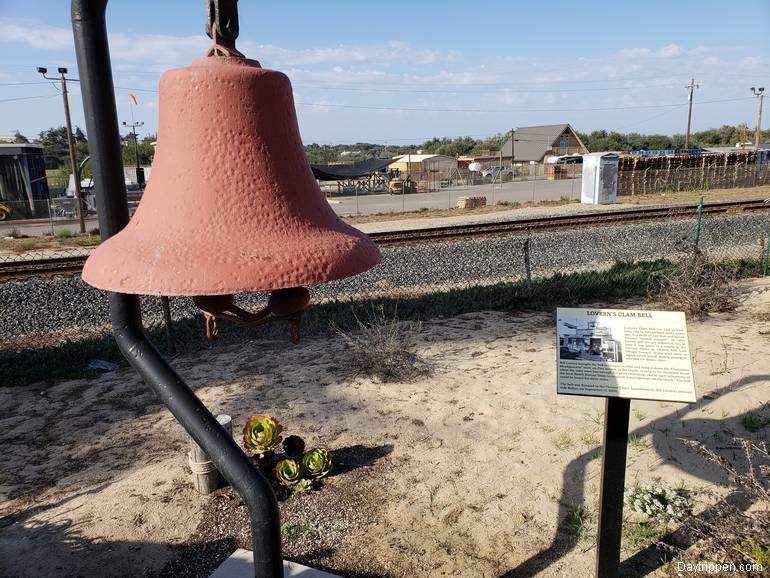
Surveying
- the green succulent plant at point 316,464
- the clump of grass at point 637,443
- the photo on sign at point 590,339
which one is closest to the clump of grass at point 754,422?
the clump of grass at point 637,443

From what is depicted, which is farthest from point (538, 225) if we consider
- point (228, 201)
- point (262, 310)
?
point (228, 201)

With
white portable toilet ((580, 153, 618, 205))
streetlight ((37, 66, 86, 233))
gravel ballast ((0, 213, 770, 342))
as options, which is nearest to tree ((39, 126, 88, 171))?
streetlight ((37, 66, 86, 233))

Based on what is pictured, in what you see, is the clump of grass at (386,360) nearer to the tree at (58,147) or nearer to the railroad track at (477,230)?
the railroad track at (477,230)

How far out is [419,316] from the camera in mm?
8000

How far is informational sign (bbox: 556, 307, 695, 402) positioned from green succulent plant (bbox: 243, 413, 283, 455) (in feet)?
6.89

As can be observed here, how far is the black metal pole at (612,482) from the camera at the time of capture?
2877 mm

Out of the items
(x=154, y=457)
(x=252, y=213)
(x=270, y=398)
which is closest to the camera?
(x=252, y=213)

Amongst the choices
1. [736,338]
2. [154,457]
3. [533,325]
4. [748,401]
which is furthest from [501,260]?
[154,457]

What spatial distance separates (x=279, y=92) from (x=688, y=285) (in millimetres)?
8149

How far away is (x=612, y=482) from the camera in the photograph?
2.90 meters

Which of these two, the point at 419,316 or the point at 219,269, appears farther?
the point at 419,316

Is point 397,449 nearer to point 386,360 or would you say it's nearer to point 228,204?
point 386,360

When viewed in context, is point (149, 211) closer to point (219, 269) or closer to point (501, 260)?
point (219, 269)

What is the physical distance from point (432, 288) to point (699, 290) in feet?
13.2
